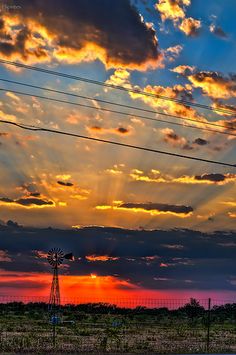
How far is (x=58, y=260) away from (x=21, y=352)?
36.9ft

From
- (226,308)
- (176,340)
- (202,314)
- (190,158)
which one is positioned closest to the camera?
(190,158)

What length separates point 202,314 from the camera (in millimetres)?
74062

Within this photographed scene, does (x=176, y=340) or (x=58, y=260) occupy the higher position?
(x=58, y=260)

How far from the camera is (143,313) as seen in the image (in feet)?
258

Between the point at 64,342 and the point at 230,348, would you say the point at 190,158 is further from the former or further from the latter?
the point at 64,342

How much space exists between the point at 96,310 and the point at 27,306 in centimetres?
1395

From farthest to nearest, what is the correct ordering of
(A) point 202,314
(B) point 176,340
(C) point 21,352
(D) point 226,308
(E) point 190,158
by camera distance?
(D) point 226,308
(A) point 202,314
(B) point 176,340
(E) point 190,158
(C) point 21,352

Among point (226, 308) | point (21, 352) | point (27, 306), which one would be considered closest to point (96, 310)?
point (27, 306)

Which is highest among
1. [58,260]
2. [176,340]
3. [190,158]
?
[190,158]

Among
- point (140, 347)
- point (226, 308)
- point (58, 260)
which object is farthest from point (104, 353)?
point (226, 308)

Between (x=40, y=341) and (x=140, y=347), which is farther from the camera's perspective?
(x=40, y=341)

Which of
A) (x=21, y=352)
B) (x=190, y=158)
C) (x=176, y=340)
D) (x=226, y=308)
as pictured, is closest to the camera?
(x=21, y=352)

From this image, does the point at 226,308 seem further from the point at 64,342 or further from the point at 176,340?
the point at 64,342

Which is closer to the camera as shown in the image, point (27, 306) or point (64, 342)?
point (64, 342)
